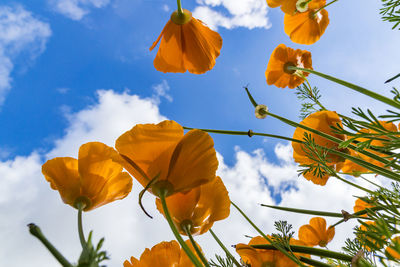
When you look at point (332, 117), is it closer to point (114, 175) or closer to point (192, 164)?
point (192, 164)

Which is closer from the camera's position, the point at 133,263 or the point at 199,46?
the point at 133,263

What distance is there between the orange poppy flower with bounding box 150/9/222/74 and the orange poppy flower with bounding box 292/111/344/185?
0.47 metres

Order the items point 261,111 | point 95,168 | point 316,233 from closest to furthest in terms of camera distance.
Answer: point 95,168 → point 261,111 → point 316,233

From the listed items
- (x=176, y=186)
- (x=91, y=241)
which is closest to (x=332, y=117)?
(x=176, y=186)

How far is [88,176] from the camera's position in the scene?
2.37ft

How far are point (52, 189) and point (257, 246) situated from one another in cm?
56

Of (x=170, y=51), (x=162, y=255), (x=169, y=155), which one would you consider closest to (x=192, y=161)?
(x=169, y=155)

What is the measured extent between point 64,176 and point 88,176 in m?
0.07

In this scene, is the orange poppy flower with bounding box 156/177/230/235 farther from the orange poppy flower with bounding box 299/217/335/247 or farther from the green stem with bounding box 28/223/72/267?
the orange poppy flower with bounding box 299/217/335/247

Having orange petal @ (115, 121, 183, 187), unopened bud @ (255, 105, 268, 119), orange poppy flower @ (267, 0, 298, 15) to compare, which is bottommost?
orange petal @ (115, 121, 183, 187)

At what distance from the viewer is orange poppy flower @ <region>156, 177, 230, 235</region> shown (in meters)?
0.70

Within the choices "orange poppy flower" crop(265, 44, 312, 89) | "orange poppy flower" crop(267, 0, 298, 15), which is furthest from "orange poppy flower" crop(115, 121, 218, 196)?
"orange poppy flower" crop(265, 44, 312, 89)

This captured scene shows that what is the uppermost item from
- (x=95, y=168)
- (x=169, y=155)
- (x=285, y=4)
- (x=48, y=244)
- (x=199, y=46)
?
(x=199, y=46)

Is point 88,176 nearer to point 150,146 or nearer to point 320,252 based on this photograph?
point 150,146
